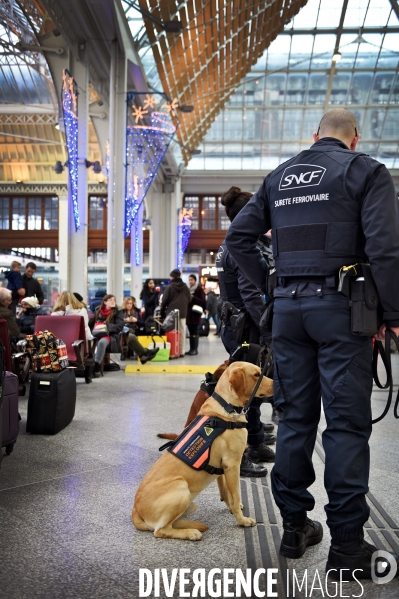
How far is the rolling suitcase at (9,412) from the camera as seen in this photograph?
181 inches

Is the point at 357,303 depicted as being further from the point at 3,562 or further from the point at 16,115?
the point at 16,115

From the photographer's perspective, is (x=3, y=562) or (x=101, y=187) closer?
(x=3, y=562)

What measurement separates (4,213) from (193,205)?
36.4ft

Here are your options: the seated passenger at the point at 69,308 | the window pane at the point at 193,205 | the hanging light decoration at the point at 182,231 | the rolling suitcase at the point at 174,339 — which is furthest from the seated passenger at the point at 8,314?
the window pane at the point at 193,205

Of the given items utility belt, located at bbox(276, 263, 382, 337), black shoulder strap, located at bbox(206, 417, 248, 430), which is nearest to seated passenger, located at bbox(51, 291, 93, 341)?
black shoulder strap, located at bbox(206, 417, 248, 430)

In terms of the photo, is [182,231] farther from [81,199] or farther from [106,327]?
[106,327]

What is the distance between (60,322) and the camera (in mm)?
8523

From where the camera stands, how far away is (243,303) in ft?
15.6

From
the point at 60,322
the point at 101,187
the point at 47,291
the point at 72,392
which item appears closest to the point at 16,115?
the point at 101,187

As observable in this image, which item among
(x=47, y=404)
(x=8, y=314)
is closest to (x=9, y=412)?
(x=47, y=404)

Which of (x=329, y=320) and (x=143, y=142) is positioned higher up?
(x=143, y=142)

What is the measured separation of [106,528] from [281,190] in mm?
1997

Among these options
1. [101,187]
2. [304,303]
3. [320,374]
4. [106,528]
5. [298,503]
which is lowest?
[106,528]

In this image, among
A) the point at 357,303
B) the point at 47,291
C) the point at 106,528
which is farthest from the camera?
the point at 47,291
